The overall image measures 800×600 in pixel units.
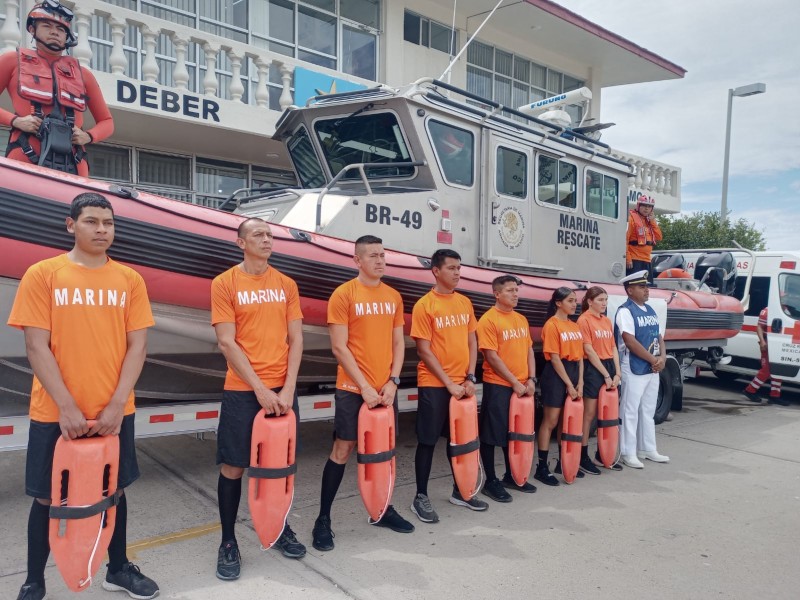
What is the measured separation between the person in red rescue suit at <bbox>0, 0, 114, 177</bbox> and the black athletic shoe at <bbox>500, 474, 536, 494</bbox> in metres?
3.35

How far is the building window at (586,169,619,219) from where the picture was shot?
255 inches

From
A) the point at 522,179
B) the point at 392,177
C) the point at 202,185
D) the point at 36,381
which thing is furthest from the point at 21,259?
the point at 202,185

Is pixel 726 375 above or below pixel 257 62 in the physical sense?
below

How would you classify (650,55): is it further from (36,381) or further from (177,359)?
(36,381)

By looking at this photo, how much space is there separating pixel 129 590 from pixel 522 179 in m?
4.37

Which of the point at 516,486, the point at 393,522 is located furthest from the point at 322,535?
the point at 516,486

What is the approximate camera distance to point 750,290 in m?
8.77

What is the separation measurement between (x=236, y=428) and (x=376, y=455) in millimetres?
778

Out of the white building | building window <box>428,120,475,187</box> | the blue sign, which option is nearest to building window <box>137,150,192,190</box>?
the white building

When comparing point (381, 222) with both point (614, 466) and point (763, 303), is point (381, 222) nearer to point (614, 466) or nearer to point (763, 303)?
point (614, 466)

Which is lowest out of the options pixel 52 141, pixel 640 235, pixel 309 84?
pixel 640 235

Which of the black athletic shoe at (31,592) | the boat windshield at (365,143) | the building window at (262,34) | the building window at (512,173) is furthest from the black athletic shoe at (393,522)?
the building window at (262,34)

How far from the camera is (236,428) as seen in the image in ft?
9.62

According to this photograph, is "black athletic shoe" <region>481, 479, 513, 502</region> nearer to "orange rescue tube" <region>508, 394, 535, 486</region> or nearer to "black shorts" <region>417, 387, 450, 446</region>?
"orange rescue tube" <region>508, 394, 535, 486</region>
